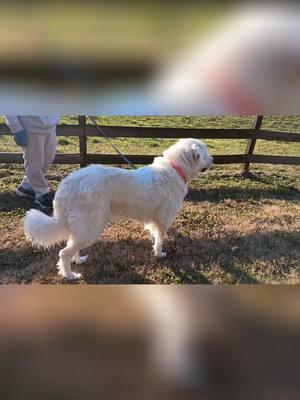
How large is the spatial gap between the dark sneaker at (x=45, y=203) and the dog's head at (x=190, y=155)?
4.49 ft

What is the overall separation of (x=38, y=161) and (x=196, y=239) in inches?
67.8

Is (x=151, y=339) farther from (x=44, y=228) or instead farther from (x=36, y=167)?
(x=36, y=167)

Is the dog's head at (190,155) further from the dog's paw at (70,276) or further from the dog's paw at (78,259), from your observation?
the dog's paw at (70,276)

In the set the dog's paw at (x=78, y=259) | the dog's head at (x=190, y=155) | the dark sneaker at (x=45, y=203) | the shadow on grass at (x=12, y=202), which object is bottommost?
the dog's paw at (x=78, y=259)

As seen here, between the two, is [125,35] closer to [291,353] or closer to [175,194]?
[291,353]

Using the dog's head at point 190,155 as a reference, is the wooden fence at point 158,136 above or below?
below

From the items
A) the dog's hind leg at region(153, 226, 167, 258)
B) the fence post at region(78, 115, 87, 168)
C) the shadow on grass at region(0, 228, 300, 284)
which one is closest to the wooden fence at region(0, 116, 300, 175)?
the fence post at region(78, 115, 87, 168)

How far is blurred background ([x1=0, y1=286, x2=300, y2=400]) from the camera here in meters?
0.50

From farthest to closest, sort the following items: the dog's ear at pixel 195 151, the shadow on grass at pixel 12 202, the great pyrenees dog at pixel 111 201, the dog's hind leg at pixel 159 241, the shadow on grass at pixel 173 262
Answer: the shadow on grass at pixel 12 202 → the dog's hind leg at pixel 159 241 → the dog's ear at pixel 195 151 → the shadow on grass at pixel 173 262 → the great pyrenees dog at pixel 111 201

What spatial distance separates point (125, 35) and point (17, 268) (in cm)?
329

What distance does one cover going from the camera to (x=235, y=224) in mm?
4531

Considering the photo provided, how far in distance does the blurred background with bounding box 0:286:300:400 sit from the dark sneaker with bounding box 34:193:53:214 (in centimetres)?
375

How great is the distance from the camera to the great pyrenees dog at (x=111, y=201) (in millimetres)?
3066

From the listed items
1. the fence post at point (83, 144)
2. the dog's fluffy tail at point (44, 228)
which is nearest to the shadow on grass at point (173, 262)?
the dog's fluffy tail at point (44, 228)
